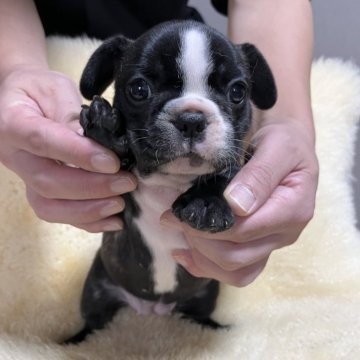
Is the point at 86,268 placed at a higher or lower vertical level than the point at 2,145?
lower

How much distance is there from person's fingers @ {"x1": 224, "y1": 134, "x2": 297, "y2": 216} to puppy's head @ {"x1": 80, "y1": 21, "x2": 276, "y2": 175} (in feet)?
0.15

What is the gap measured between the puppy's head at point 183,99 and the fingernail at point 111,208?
13cm

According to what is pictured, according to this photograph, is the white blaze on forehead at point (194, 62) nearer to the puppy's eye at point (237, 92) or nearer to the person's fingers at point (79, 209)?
the puppy's eye at point (237, 92)

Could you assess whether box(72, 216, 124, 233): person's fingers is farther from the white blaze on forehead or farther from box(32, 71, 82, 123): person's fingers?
the white blaze on forehead

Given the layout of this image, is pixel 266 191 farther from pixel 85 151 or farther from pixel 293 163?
pixel 85 151

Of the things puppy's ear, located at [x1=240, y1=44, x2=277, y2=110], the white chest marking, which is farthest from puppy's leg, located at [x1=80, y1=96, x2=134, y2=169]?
→ puppy's ear, located at [x1=240, y1=44, x2=277, y2=110]

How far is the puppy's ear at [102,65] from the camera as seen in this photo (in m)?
1.36

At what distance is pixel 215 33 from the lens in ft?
4.12

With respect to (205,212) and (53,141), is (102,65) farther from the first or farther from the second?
(205,212)

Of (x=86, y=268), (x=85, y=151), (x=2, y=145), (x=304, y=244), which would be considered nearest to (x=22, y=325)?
(x=86, y=268)

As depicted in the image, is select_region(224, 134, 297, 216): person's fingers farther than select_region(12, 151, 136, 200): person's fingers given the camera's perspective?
No

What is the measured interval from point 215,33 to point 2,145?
57 centimetres

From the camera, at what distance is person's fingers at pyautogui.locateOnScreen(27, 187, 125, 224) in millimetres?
1365

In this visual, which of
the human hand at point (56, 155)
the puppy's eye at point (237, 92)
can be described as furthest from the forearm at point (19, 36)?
the puppy's eye at point (237, 92)
